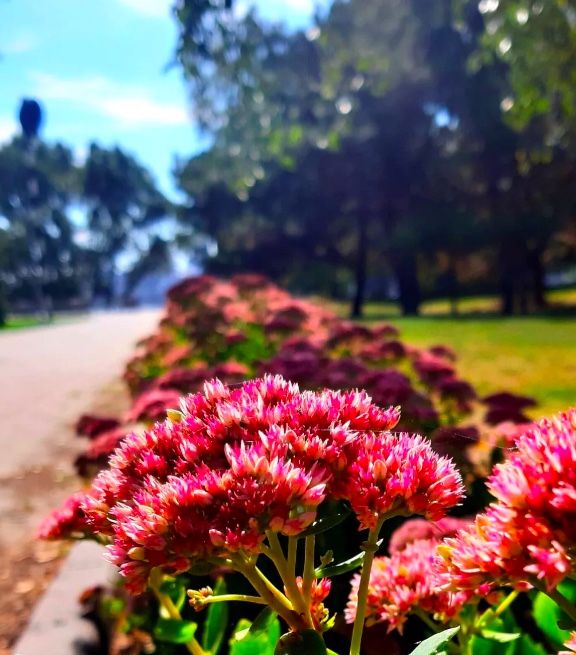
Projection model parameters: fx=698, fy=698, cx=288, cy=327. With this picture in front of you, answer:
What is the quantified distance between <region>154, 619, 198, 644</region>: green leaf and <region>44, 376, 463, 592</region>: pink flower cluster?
1.82 ft

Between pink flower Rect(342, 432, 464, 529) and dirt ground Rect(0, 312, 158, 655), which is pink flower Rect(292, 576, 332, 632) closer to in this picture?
pink flower Rect(342, 432, 464, 529)

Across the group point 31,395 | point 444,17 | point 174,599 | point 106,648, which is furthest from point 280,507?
point 31,395

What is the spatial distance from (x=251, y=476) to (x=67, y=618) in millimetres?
1842

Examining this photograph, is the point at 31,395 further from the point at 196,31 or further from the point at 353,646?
the point at 353,646

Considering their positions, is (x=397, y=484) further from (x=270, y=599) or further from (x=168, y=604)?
(x=168, y=604)

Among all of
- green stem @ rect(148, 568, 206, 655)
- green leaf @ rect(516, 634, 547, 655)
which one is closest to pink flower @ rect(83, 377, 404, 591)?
green stem @ rect(148, 568, 206, 655)

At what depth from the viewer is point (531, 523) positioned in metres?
0.65

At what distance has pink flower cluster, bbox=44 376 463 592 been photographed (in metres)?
0.74

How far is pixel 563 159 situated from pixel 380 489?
79.3 ft

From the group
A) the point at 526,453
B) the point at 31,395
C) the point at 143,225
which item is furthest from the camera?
the point at 143,225

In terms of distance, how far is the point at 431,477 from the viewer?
0.79m

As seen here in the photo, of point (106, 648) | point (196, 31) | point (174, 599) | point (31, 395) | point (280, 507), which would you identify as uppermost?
point (196, 31)

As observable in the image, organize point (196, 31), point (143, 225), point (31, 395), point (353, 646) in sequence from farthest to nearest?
point (143, 225)
point (31, 395)
point (196, 31)
point (353, 646)

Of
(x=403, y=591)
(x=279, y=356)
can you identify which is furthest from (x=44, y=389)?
(x=403, y=591)
